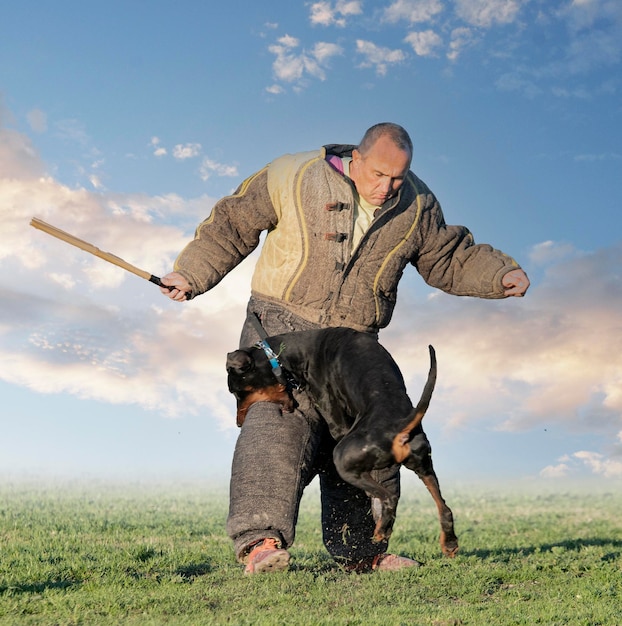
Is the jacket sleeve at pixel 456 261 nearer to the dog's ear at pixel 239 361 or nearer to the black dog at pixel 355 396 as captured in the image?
the black dog at pixel 355 396

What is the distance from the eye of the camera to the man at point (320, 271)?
5617 mm

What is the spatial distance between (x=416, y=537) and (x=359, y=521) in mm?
2868

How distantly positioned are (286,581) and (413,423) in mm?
1661

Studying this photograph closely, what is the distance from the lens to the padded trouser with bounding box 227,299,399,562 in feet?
18.1

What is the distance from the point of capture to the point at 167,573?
585 centimetres

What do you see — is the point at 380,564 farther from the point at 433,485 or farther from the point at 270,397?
the point at 433,485

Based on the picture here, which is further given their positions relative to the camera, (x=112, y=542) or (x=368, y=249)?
(x=112, y=542)

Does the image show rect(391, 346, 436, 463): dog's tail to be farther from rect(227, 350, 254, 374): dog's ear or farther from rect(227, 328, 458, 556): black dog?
rect(227, 350, 254, 374): dog's ear

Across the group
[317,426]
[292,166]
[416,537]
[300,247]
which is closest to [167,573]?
[317,426]

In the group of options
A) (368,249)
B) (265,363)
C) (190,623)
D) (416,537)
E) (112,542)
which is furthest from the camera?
(416,537)

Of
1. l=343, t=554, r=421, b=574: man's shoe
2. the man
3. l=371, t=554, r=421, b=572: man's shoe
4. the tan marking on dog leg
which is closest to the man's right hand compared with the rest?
the man

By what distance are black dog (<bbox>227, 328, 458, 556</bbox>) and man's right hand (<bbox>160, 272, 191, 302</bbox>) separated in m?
0.92

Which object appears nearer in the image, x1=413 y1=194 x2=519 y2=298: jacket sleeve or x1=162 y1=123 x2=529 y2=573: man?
x1=162 y1=123 x2=529 y2=573: man

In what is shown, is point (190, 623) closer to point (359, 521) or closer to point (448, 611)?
point (448, 611)
